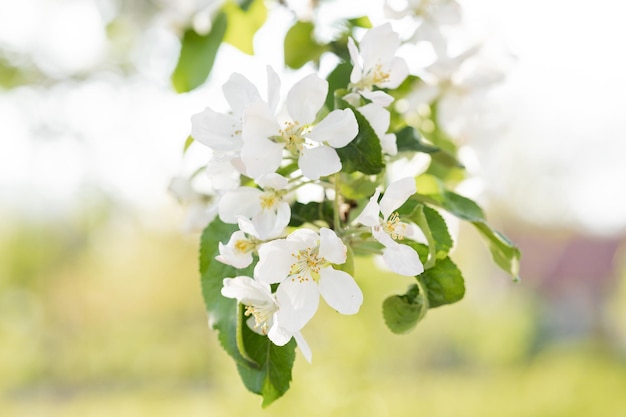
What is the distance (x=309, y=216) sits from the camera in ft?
2.03

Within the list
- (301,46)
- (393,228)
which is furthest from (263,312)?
(301,46)

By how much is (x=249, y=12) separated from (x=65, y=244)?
10919mm

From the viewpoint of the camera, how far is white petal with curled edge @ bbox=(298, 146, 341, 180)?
1.76ft

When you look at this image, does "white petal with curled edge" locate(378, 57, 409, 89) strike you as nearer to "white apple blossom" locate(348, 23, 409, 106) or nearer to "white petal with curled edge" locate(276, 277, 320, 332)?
"white apple blossom" locate(348, 23, 409, 106)

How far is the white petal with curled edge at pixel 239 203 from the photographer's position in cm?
56

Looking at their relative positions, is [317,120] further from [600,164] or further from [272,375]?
[600,164]

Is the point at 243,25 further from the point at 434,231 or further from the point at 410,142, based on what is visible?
the point at 434,231

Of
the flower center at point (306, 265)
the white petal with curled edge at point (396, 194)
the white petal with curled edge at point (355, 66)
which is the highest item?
the white petal with curled edge at point (355, 66)

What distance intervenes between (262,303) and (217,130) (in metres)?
0.13

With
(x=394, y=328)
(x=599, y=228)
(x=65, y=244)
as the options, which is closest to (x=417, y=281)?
(x=394, y=328)

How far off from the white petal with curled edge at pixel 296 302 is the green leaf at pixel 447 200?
140 mm

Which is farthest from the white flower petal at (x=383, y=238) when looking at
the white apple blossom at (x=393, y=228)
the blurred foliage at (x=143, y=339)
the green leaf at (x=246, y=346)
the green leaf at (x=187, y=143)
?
the blurred foliage at (x=143, y=339)

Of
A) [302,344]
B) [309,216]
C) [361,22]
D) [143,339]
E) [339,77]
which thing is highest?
[143,339]

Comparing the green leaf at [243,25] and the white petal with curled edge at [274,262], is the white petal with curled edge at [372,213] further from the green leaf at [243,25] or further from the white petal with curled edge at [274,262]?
the green leaf at [243,25]
